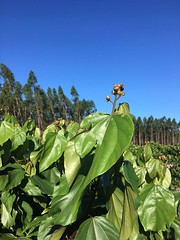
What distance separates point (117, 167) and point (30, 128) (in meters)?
1.61

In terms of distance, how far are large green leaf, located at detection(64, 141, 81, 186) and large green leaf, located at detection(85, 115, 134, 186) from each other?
21 cm

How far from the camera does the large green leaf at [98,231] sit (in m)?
0.89

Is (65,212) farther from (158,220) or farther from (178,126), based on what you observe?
(178,126)

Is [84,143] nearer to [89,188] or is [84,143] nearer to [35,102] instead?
[89,188]

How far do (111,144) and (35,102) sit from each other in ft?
183

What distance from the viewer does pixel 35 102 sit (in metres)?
55.3

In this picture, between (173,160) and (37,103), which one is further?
(37,103)

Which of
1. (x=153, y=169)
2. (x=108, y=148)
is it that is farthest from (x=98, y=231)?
(x=153, y=169)

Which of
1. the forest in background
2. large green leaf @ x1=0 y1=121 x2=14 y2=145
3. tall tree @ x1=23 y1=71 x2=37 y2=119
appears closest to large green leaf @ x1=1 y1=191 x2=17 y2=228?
large green leaf @ x1=0 y1=121 x2=14 y2=145

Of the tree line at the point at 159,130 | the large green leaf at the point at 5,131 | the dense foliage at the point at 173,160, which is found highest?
the tree line at the point at 159,130

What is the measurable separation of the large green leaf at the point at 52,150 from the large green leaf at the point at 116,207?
11.1 inches

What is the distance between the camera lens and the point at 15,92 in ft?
170

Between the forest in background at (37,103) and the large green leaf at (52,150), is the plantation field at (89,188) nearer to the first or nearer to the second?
the large green leaf at (52,150)

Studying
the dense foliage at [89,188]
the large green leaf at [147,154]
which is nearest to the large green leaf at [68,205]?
the dense foliage at [89,188]
